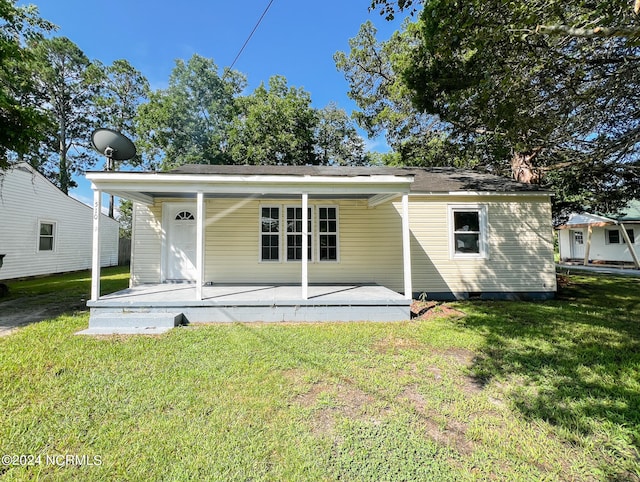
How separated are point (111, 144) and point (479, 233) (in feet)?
30.9

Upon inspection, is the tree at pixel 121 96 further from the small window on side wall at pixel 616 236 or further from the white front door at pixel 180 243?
the small window on side wall at pixel 616 236

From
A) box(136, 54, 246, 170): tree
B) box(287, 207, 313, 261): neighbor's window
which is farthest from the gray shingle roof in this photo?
box(136, 54, 246, 170): tree

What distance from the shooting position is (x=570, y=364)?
3.88m

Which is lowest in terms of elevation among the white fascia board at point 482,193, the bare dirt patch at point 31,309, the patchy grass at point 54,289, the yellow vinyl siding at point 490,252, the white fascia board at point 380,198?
the bare dirt patch at point 31,309

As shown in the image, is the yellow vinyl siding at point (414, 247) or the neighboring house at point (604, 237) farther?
the neighboring house at point (604, 237)

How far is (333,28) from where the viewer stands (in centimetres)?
1076

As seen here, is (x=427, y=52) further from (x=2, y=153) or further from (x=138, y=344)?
(x=2, y=153)

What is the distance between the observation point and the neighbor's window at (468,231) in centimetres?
815

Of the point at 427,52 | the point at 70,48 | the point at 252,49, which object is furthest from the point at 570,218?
the point at 70,48

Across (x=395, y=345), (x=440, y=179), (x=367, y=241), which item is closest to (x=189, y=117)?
(x=367, y=241)

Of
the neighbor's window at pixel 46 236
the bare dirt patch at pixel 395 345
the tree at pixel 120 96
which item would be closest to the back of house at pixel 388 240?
the bare dirt patch at pixel 395 345

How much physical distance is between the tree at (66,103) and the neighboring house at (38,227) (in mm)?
10154

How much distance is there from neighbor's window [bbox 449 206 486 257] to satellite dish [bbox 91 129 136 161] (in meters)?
8.34

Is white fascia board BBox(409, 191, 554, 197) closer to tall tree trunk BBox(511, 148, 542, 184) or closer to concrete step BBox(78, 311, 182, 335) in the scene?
tall tree trunk BBox(511, 148, 542, 184)
